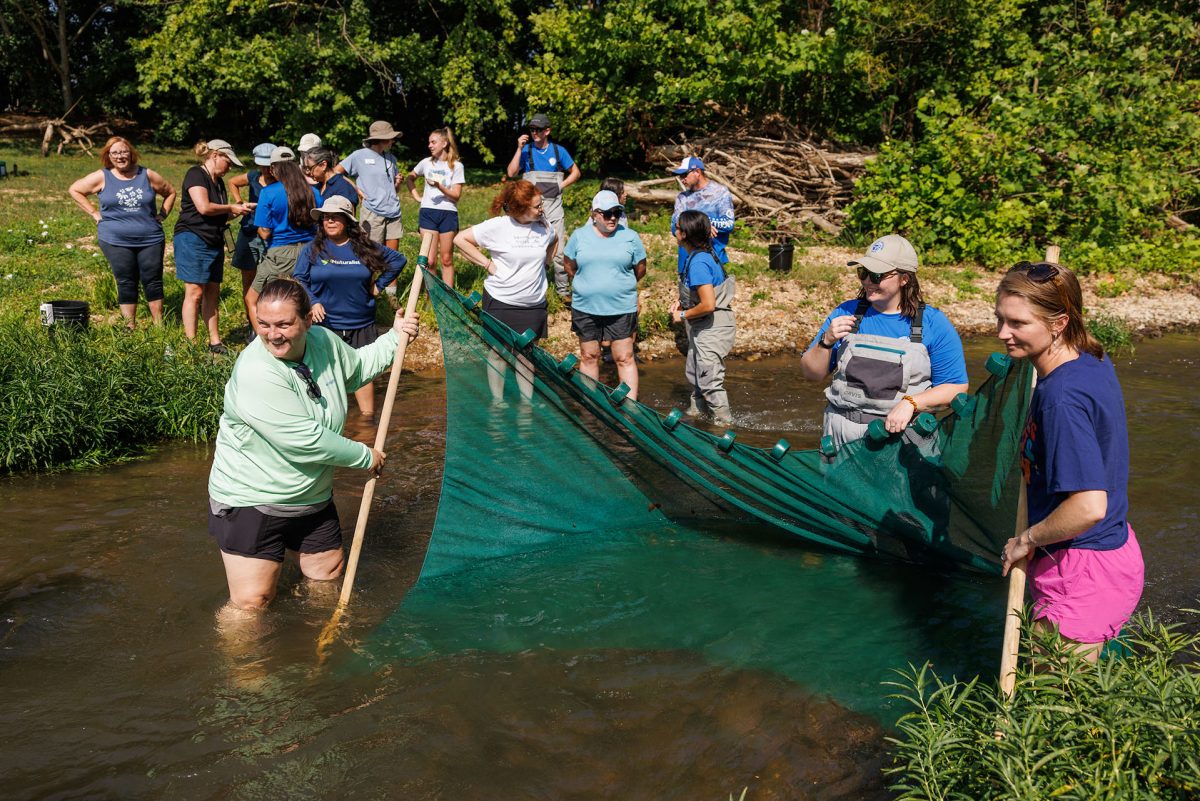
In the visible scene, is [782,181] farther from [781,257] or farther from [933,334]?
[933,334]

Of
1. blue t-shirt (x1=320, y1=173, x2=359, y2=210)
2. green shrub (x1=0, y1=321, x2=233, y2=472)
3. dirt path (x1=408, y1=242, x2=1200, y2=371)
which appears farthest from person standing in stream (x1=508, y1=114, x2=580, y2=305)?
green shrub (x1=0, y1=321, x2=233, y2=472)

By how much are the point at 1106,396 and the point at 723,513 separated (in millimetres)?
2848

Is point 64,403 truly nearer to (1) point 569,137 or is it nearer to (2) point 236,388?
(2) point 236,388

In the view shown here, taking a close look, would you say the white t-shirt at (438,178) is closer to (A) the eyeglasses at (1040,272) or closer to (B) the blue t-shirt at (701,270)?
(B) the blue t-shirt at (701,270)

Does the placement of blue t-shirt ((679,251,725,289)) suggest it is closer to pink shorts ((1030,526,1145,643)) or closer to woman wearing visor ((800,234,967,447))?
woman wearing visor ((800,234,967,447))

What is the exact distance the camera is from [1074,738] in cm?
296

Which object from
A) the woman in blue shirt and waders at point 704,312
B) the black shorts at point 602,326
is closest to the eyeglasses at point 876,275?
the woman in blue shirt and waders at point 704,312

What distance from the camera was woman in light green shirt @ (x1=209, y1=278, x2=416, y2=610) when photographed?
441cm

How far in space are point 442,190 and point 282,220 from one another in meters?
2.13

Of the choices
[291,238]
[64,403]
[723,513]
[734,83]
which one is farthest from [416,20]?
[723,513]

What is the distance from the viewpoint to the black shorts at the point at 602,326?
8.16 meters

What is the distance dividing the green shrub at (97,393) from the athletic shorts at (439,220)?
2832mm

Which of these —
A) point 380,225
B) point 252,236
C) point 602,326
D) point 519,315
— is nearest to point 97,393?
point 252,236

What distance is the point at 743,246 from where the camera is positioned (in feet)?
49.3
